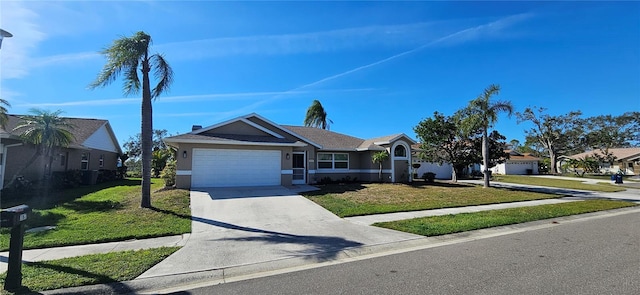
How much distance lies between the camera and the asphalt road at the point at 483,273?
4.27 m

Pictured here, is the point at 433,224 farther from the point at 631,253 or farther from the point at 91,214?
the point at 91,214

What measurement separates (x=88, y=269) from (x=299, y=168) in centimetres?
1554

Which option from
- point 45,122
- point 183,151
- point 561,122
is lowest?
point 183,151

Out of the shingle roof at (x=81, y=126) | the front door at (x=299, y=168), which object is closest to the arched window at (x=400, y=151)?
the front door at (x=299, y=168)

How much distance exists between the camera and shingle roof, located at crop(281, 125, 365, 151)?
72.8 ft

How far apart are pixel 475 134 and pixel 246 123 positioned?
633 inches

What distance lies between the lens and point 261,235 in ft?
25.4

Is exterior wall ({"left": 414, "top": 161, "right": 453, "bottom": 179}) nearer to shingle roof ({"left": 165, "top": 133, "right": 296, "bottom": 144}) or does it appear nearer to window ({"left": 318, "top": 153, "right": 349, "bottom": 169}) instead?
window ({"left": 318, "top": 153, "right": 349, "bottom": 169})

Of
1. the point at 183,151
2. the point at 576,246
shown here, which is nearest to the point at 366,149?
the point at 183,151

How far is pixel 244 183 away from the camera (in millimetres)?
17062

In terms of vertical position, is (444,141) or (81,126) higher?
(81,126)

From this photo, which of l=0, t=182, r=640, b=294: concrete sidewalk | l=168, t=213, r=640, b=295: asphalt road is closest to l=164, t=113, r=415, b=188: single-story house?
l=0, t=182, r=640, b=294: concrete sidewalk

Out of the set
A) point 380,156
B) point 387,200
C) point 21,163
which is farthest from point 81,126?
point 387,200

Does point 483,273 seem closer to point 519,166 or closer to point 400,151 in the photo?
point 400,151
